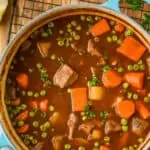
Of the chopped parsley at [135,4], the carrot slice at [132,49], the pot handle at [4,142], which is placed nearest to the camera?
the pot handle at [4,142]

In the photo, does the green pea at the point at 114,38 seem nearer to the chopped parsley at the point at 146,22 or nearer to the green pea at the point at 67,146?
the chopped parsley at the point at 146,22

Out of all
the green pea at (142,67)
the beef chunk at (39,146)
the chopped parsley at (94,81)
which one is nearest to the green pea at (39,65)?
the chopped parsley at (94,81)

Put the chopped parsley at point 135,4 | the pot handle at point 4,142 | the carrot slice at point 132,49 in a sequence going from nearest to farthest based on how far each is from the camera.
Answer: the pot handle at point 4,142
the carrot slice at point 132,49
the chopped parsley at point 135,4

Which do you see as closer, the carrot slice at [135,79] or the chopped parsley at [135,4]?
the carrot slice at [135,79]

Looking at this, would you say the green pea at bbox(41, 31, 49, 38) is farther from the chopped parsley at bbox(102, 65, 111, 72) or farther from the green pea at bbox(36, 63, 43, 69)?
the chopped parsley at bbox(102, 65, 111, 72)

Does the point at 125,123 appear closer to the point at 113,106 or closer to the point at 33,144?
the point at 113,106

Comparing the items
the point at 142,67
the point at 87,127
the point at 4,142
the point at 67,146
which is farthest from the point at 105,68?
the point at 4,142
